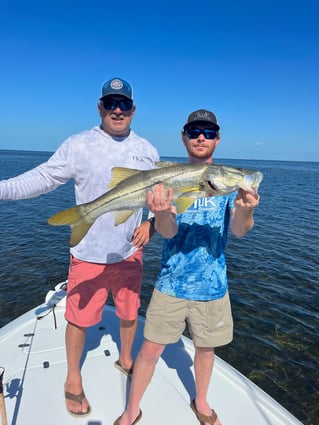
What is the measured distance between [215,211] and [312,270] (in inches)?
449

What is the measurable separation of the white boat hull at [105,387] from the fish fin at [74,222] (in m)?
2.31

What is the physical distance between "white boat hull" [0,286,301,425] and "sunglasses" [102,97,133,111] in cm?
390

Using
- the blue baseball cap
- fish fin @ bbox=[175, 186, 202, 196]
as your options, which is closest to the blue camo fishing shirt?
fish fin @ bbox=[175, 186, 202, 196]

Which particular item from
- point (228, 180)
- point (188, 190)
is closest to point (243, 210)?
point (228, 180)

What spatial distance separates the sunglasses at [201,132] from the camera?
3.51 metres

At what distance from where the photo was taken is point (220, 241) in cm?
366

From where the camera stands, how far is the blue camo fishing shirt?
11.6 feet

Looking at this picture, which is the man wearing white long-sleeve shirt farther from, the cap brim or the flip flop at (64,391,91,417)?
the cap brim

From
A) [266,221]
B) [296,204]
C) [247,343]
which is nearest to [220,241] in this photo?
[247,343]

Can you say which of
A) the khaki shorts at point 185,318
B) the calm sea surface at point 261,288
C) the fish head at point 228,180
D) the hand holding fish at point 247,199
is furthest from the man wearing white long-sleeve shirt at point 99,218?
the calm sea surface at point 261,288

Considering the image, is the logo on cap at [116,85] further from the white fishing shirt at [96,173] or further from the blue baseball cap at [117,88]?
the white fishing shirt at [96,173]

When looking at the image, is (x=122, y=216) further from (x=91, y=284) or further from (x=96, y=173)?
(x=91, y=284)

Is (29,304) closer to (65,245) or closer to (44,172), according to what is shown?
(65,245)

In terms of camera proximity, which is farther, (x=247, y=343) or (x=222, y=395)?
(x=247, y=343)
